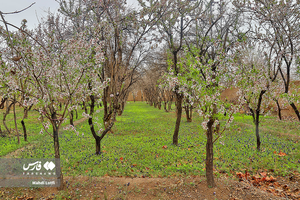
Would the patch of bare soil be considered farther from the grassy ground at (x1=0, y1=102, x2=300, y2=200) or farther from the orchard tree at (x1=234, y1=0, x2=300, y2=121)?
the orchard tree at (x1=234, y1=0, x2=300, y2=121)

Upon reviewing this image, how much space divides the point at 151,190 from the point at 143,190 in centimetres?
22

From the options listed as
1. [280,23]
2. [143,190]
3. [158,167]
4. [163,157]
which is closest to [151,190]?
[143,190]

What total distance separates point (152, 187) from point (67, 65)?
14.4ft

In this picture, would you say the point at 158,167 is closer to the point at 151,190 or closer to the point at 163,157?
the point at 163,157

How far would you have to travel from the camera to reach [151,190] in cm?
476

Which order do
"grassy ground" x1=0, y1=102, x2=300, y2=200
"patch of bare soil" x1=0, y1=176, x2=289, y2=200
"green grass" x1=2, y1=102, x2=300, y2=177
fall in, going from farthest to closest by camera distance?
"green grass" x1=2, y1=102, x2=300, y2=177 → "grassy ground" x1=0, y1=102, x2=300, y2=200 → "patch of bare soil" x1=0, y1=176, x2=289, y2=200

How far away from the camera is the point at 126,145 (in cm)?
934

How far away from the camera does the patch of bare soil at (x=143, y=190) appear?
4.42 metres

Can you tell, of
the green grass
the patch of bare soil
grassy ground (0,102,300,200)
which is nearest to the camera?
the patch of bare soil

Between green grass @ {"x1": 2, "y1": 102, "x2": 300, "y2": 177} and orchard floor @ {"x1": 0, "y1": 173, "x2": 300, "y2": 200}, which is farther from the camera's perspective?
green grass @ {"x1": 2, "y1": 102, "x2": 300, "y2": 177}

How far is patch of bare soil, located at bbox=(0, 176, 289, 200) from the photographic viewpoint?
442 cm

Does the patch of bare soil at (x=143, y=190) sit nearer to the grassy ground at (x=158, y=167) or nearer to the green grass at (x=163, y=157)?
the grassy ground at (x=158, y=167)

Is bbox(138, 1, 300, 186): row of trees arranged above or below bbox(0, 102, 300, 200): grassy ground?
above

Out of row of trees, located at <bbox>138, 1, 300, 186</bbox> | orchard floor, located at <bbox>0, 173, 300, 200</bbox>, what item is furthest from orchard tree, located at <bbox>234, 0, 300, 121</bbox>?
orchard floor, located at <bbox>0, 173, 300, 200</bbox>
